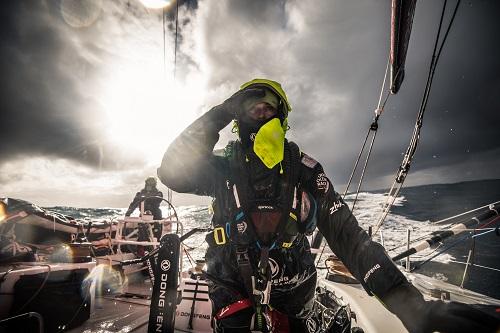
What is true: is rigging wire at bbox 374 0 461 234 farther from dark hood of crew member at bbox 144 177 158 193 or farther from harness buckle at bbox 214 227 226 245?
dark hood of crew member at bbox 144 177 158 193

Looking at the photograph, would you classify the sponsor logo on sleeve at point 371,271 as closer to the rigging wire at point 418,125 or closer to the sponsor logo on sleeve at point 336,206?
the sponsor logo on sleeve at point 336,206

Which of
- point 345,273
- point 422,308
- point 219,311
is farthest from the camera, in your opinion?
point 345,273

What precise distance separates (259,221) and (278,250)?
281 millimetres

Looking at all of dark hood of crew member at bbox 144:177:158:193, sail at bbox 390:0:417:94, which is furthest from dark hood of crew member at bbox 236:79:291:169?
dark hood of crew member at bbox 144:177:158:193

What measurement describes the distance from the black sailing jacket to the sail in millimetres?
2877

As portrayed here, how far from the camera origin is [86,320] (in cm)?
462

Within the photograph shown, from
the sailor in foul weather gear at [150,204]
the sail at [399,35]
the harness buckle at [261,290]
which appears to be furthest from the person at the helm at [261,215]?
the sailor in foul weather gear at [150,204]

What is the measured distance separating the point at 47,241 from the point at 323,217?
26.3 feet

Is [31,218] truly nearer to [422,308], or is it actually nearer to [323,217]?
[323,217]

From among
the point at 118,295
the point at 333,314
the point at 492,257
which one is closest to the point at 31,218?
the point at 118,295

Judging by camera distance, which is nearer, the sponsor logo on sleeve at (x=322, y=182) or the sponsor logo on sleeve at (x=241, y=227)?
the sponsor logo on sleeve at (x=241, y=227)

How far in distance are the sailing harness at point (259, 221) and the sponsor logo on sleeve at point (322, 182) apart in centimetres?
14

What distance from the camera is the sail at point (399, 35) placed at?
3.33 meters

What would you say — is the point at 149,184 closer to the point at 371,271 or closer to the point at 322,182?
the point at 322,182
